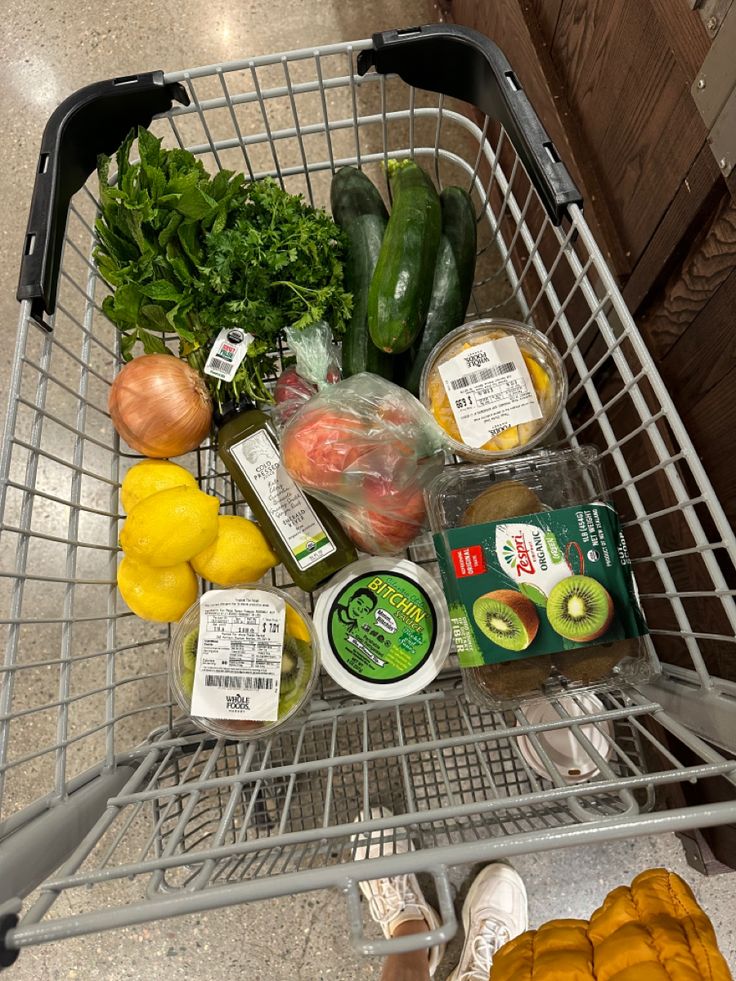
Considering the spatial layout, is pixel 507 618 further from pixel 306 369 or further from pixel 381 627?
pixel 306 369

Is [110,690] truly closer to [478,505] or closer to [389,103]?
[478,505]

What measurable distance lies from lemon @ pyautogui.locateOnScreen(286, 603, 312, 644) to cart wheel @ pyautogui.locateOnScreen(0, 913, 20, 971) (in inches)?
15.7

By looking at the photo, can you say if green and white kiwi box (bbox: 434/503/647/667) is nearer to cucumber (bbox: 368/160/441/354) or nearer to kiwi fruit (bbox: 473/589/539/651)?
kiwi fruit (bbox: 473/589/539/651)

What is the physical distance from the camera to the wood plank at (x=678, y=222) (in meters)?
0.78

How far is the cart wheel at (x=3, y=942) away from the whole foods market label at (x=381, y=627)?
447mm

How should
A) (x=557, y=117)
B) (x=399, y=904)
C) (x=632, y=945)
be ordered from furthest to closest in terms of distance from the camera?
1. (x=399, y=904)
2. (x=557, y=117)
3. (x=632, y=945)

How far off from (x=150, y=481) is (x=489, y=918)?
96 cm

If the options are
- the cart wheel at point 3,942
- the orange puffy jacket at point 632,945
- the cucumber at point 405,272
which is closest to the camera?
the cart wheel at point 3,942

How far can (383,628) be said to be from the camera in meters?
0.84

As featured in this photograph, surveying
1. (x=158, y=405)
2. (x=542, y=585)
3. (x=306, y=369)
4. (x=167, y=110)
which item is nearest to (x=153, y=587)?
(x=158, y=405)

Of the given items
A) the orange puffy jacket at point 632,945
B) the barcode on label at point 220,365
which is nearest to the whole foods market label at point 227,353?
the barcode on label at point 220,365

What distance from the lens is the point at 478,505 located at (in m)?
0.73

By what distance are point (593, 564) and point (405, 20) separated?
58.8 inches

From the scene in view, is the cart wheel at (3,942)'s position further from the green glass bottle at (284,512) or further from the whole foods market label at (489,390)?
A: the whole foods market label at (489,390)
